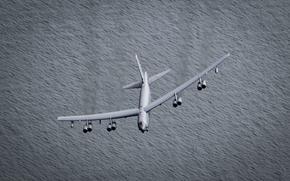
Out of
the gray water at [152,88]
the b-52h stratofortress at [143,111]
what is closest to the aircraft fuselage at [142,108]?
the b-52h stratofortress at [143,111]

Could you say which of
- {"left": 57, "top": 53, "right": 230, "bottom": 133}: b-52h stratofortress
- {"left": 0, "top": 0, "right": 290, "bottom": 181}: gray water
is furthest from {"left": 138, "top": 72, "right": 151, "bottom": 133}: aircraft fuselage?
{"left": 0, "top": 0, "right": 290, "bottom": 181}: gray water

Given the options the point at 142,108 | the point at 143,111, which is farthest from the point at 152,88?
the point at 143,111

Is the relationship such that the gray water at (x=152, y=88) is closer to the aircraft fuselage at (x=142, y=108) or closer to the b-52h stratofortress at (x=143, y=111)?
the aircraft fuselage at (x=142, y=108)

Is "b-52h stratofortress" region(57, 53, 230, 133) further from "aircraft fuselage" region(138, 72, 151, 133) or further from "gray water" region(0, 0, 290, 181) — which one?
"gray water" region(0, 0, 290, 181)

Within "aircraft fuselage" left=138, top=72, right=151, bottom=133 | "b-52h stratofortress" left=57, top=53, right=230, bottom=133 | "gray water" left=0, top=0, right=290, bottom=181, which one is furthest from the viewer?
"gray water" left=0, top=0, right=290, bottom=181

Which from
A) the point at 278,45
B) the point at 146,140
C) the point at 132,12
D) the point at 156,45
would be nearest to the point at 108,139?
the point at 146,140

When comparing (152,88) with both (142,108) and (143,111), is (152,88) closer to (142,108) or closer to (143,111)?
(142,108)

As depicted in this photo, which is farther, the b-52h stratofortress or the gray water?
the gray water

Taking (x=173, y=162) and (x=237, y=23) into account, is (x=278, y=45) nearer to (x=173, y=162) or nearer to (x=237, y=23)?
(x=237, y=23)
